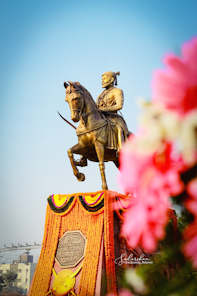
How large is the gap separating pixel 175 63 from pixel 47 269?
6387mm

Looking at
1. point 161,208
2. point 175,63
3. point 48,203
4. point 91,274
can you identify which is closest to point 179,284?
point 161,208

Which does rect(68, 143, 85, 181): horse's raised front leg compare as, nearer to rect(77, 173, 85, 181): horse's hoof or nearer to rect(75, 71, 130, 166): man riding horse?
rect(77, 173, 85, 181): horse's hoof

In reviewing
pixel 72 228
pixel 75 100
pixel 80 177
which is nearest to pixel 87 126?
pixel 75 100

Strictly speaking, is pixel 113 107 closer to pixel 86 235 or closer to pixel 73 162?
pixel 73 162

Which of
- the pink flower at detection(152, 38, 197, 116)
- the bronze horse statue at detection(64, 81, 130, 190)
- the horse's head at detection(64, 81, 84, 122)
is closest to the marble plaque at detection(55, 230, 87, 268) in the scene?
the bronze horse statue at detection(64, 81, 130, 190)

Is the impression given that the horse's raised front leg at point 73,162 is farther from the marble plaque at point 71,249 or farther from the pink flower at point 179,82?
the pink flower at point 179,82

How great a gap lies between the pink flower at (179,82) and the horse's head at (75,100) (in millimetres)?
5791

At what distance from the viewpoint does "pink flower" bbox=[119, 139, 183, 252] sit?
21.5 inches

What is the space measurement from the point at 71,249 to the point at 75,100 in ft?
9.97

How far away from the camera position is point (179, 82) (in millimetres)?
533

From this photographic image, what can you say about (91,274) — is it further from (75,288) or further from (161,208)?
(161,208)

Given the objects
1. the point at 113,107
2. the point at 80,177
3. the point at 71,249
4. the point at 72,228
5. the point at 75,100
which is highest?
the point at 113,107

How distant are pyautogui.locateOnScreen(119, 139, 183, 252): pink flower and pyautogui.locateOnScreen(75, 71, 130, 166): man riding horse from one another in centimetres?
616

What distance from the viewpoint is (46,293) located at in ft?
19.4
